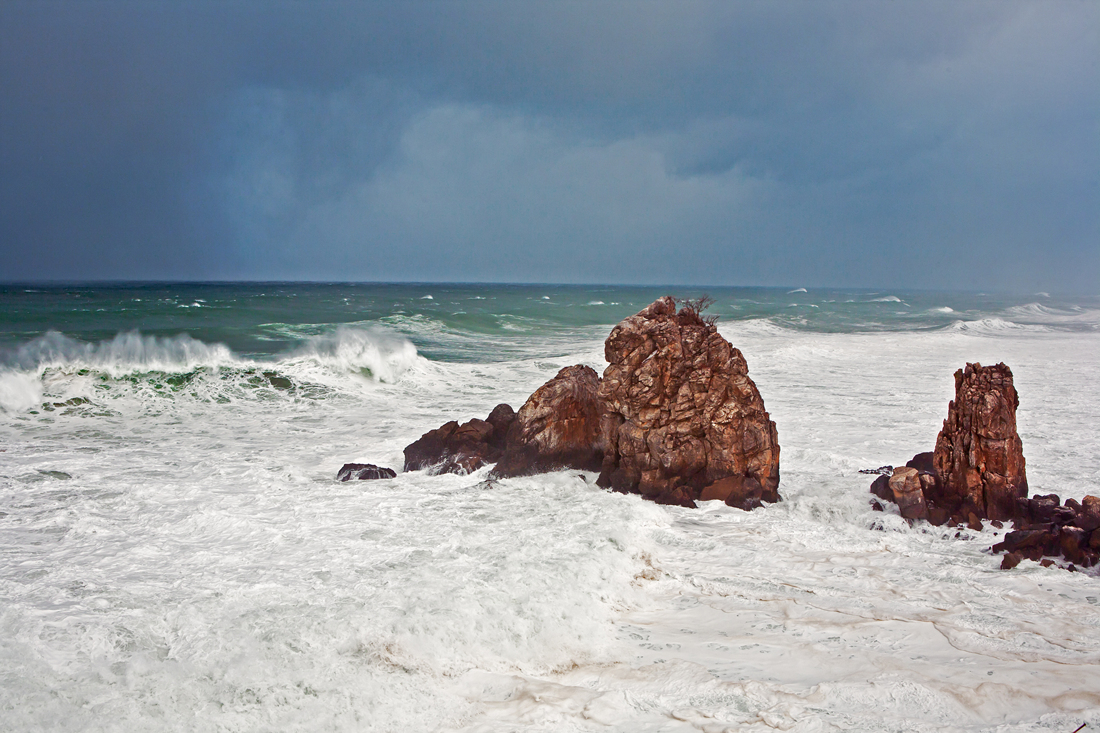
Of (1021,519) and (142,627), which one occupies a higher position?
(1021,519)

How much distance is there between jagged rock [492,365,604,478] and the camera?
10.5 m

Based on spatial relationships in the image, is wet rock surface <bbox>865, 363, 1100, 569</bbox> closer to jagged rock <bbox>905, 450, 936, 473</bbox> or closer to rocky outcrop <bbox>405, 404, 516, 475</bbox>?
jagged rock <bbox>905, 450, 936, 473</bbox>

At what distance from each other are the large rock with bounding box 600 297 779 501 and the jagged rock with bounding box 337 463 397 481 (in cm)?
352

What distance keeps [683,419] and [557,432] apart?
7.42 feet

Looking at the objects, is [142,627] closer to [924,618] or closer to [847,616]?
[847,616]

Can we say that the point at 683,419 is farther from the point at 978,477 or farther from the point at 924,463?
the point at 978,477

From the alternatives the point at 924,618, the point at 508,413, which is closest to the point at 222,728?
the point at 924,618

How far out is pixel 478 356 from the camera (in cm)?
2888

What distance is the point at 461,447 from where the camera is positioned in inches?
436

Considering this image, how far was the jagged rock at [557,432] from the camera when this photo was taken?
34.4 ft

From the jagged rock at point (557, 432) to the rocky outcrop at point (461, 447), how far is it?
0.44 m

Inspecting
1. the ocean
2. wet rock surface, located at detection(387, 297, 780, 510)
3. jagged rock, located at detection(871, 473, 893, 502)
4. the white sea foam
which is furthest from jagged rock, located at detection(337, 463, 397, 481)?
the white sea foam

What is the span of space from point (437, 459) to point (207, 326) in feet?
107

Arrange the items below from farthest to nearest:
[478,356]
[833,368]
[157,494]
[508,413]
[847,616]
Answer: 1. [478,356]
2. [833,368]
3. [508,413]
4. [157,494]
5. [847,616]
